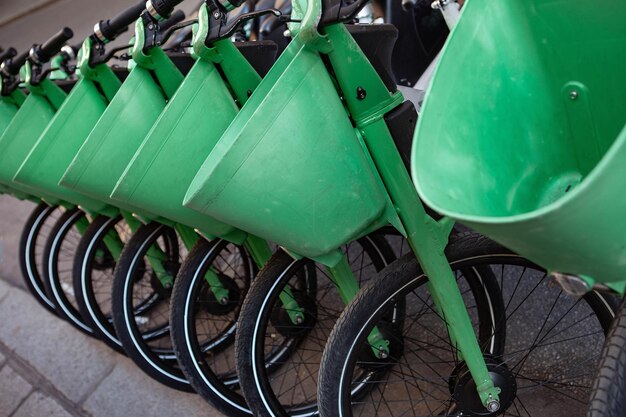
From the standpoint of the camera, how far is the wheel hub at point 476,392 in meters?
2.04

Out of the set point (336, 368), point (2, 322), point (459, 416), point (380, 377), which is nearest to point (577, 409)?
point (459, 416)

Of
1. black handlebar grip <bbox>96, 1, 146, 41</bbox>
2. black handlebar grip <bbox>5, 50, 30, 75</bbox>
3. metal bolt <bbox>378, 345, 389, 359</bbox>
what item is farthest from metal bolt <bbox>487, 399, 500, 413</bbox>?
black handlebar grip <bbox>5, 50, 30, 75</bbox>

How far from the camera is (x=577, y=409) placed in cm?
232

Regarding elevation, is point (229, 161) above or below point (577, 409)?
above

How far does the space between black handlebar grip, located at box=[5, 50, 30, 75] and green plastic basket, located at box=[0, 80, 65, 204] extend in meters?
0.22

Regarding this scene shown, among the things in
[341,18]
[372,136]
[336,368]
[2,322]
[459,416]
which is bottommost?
[2,322]

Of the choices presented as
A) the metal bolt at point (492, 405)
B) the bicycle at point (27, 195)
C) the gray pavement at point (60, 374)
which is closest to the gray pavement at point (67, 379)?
the gray pavement at point (60, 374)

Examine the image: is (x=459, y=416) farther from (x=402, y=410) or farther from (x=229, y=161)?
(x=229, y=161)

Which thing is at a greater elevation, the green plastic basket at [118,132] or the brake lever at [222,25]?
the brake lever at [222,25]

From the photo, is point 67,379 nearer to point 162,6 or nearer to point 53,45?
point 53,45

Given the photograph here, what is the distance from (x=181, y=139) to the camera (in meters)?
2.07

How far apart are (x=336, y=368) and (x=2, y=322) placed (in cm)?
303

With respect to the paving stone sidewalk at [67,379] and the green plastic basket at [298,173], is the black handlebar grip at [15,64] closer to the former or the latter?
the paving stone sidewalk at [67,379]

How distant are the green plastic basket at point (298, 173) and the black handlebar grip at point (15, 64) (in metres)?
1.68
